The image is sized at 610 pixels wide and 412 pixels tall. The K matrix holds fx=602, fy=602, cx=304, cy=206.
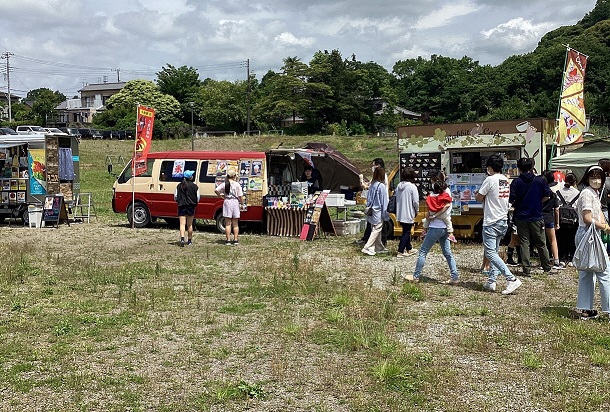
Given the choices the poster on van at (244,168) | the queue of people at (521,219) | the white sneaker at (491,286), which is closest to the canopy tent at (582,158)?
the queue of people at (521,219)

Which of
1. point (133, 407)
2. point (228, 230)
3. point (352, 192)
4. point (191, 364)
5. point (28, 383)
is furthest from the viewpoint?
point (352, 192)

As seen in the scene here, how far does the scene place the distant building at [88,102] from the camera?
88544 millimetres

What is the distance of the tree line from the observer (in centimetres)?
5800

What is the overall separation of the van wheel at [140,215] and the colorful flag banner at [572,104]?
32.8 ft

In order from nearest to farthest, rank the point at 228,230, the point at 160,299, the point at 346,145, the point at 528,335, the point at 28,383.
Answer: the point at 28,383, the point at 528,335, the point at 160,299, the point at 228,230, the point at 346,145

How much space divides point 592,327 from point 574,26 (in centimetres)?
8380

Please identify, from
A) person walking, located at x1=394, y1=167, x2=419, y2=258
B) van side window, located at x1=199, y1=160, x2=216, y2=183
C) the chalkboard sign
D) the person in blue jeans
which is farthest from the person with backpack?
the chalkboard sign

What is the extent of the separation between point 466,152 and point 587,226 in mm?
6377

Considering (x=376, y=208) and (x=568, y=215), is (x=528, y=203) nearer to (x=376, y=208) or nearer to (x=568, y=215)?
(x=568, y=215)

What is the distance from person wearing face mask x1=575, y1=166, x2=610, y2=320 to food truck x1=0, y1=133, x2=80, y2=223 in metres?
14.6

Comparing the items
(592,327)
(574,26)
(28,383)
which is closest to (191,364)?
(28,383)

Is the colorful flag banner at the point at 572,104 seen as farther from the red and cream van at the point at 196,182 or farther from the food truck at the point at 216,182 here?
the red and cream van at the point at 196,182

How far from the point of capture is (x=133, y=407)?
177 inches

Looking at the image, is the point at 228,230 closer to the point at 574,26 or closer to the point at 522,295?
the point at 522,295
